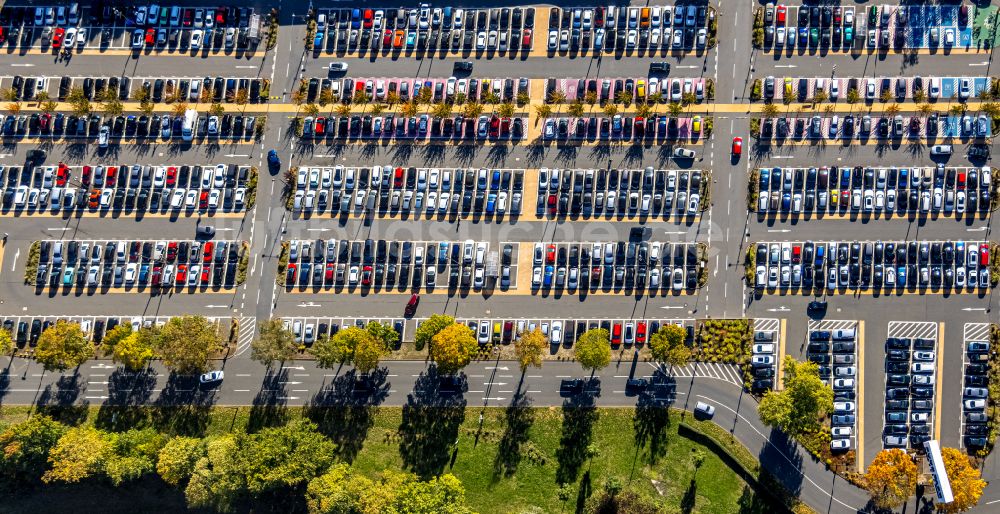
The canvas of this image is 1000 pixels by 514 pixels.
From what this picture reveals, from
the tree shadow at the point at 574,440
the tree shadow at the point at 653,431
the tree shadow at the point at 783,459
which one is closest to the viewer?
the tree shadow at the point at 783,459

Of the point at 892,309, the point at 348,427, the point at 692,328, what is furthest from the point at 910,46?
the point at 348,427

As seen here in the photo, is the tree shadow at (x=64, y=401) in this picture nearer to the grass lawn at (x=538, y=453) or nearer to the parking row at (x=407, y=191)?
the grass lawn at (x=538, y=453)

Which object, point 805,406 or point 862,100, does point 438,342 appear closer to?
point 805,406

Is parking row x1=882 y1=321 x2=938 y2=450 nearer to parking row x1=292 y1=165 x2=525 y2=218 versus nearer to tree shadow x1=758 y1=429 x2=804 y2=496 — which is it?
tree shadow x1=758 y1=429 x2=804 y2=496

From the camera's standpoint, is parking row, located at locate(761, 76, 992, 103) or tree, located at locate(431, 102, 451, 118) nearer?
parking row, located at locate(761, 76, 992, 103)

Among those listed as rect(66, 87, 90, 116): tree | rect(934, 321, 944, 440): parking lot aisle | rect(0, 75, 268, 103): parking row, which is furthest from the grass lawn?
rect(66, 87, 90, 116): tree

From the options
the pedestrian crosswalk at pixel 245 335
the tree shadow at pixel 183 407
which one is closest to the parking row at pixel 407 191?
the pedestrian crosswalk at pixel 245 335
